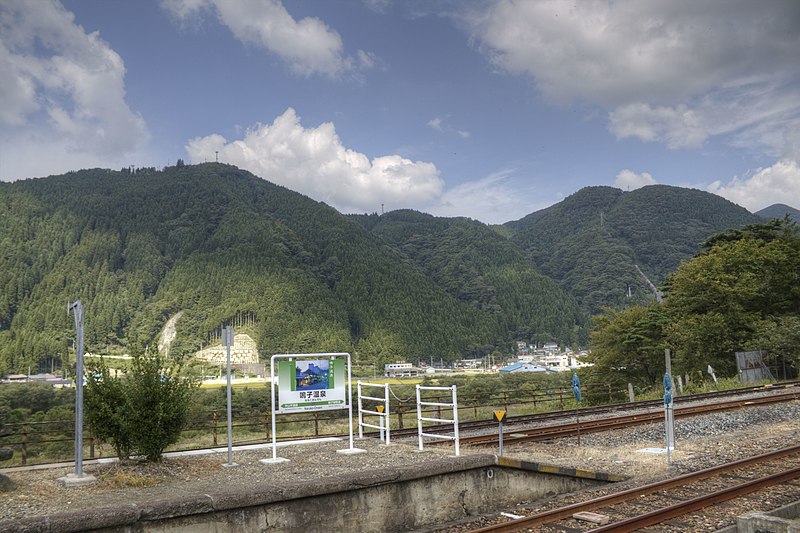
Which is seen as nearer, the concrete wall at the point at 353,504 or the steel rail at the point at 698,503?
the concrete wall at the point at 353,504

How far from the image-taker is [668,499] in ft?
30.4

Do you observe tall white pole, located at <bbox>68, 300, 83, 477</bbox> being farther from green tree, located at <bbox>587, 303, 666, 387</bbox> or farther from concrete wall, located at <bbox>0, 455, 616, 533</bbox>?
green tree, located at <bbox>587, 303, 666, 387</bbox>

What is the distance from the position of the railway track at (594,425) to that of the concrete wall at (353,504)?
11.3 ft

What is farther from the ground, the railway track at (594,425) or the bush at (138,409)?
the bush at (138,409)

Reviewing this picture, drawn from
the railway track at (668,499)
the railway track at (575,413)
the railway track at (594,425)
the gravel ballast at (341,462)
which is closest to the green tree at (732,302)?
the railway track at (575,413)

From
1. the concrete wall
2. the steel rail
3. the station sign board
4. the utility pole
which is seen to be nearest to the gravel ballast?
the utility pole

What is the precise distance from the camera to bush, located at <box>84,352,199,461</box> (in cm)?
1099

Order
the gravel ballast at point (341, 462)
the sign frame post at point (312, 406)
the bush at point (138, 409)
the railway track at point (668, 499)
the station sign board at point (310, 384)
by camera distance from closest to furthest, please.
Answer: the railway track at point (668, 499) < the gravel ballast at point (341, 462) < the bush at point (138, 409) < the sign frame post at point (312, 406) < the station sign board at point (310, 384)

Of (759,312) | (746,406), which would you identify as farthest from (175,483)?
(759,312)

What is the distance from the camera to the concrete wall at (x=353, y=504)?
7516mm

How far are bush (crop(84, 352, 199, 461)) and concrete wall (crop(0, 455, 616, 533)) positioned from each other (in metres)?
3.31

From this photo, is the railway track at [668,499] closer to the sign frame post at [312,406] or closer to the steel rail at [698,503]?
the steel rail at [698,503]

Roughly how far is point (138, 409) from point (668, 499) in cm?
918

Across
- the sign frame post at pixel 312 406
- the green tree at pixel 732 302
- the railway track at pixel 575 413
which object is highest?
the green tree at pixel 732 302
